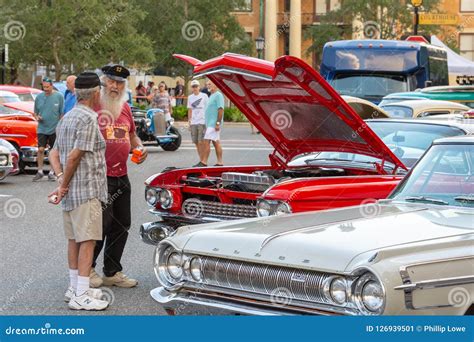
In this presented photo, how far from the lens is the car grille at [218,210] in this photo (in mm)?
9352

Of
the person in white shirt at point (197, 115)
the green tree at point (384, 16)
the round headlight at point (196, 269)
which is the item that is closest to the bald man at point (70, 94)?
the person in white shirt at point (197, 115)

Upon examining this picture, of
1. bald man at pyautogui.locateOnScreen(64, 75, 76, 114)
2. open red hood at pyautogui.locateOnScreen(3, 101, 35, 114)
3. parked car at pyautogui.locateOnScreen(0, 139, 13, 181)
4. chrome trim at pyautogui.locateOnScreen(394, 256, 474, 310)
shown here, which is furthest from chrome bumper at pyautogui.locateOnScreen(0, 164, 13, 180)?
chrome trim at pyautogui.locateOnScreen(394, 256, 474, 310)

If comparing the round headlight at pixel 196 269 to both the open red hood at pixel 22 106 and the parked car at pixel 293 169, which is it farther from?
the open red hood at pixel 22 106

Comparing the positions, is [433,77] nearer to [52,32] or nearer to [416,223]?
[52,32]

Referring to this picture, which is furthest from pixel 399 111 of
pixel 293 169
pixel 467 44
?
→ pixel 467 44

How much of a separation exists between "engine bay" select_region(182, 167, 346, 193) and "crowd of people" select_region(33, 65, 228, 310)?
0.67 m

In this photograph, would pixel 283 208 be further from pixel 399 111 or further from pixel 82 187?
pixel 399 111

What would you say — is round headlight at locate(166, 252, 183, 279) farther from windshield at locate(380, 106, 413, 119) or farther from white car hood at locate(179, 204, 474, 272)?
windshield at locate(380, 106, 413, 119)

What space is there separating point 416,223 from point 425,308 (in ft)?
2.96

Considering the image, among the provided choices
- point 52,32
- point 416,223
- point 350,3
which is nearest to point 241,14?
point 350,3

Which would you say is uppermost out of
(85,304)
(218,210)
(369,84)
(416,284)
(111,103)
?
(111,103)

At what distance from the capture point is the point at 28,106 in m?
23.3

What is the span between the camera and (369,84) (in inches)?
1108

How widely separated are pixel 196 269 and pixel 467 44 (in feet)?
258
